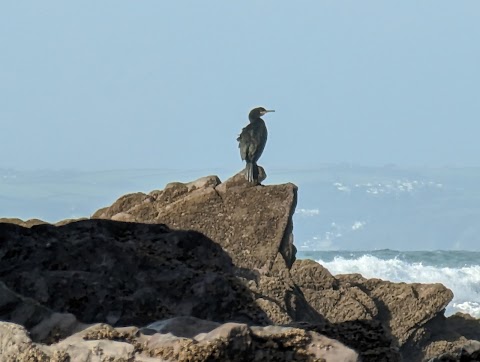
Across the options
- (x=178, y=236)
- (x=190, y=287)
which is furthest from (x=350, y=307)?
(x=190, y=287)

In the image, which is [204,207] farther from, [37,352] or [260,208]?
[37,352]

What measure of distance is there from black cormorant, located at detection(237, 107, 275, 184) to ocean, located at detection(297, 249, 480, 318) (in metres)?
13.5

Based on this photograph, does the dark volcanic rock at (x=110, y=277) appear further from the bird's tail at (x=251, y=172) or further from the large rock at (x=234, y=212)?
the bird's tail at (x=251, y=172)

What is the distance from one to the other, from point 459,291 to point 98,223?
28.6 m

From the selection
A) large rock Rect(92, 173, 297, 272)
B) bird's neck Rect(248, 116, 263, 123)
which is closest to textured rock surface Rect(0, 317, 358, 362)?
large rock Rect(92, 173, 297, 272)

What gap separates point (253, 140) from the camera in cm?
1831

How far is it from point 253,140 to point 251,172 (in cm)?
136

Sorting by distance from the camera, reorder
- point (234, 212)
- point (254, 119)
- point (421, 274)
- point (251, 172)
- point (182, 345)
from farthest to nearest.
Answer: point (421, 274), point (254, 119), point (251, 172), point (234, 212), point (182, 345)

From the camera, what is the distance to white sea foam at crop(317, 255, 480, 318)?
34.7 meters

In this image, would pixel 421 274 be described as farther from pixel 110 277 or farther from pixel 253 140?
pixel 110 277

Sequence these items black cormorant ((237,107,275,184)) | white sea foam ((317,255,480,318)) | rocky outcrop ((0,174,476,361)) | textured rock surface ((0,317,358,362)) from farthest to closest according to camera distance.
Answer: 1. white sea foam ((317,255,480,318))
2. black cormorant ((237,107,275,184))
3. rocky outcrop ((0,174,476,361))
4. textured rock surface ((0,317,358,362))

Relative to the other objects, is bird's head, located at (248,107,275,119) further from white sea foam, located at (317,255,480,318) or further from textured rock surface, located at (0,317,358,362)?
white sea foam, located at (317,255,480,318)

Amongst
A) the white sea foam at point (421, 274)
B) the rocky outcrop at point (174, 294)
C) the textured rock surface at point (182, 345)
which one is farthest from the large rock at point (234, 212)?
the white sea foam at point (421, 274)

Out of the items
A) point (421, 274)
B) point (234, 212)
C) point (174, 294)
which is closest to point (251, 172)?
point (234, 212)
